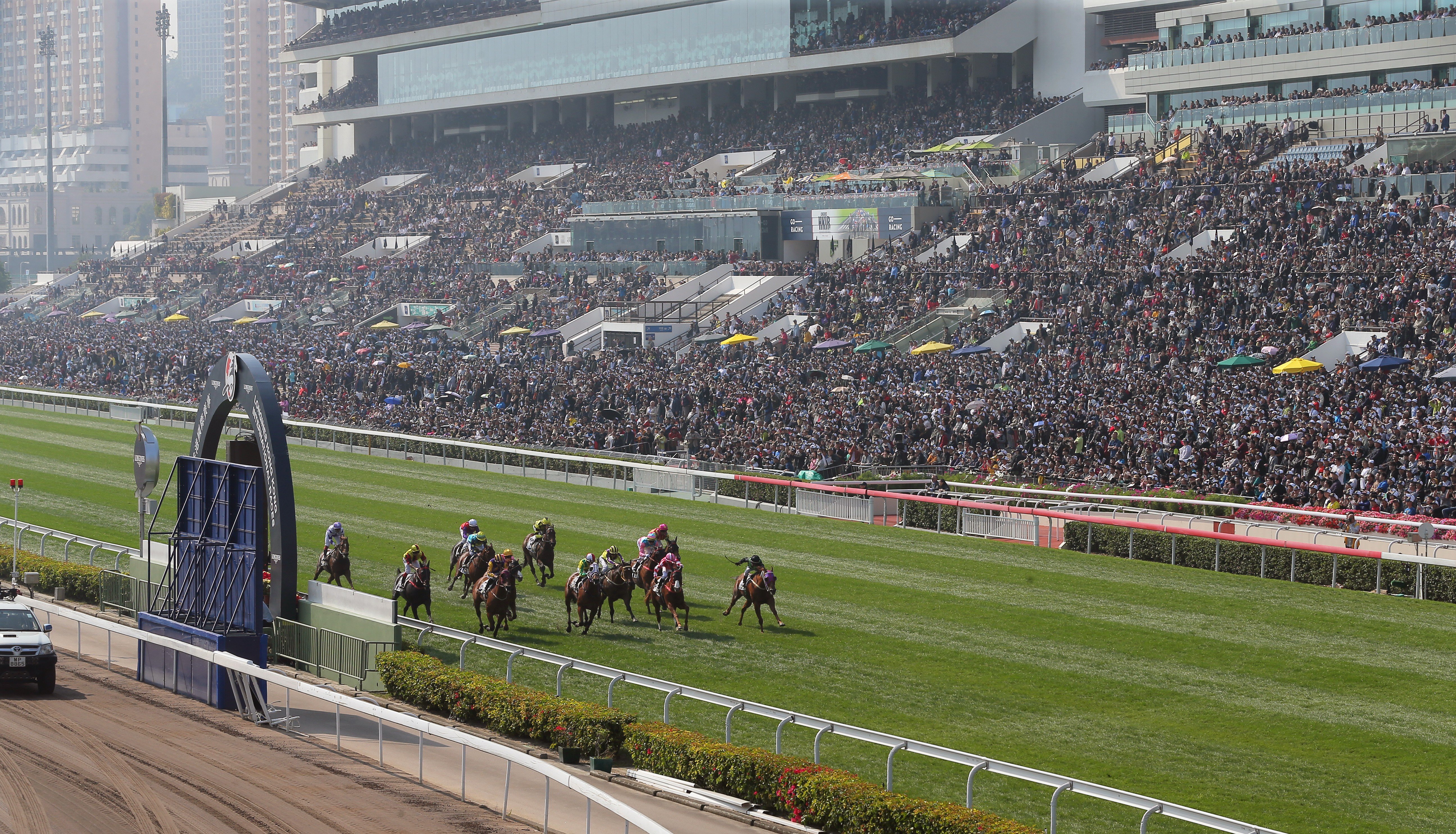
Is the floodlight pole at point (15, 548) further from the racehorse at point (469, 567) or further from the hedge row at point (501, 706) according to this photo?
the hedge row at point (501, 706)

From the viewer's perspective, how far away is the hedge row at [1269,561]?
21438 mm

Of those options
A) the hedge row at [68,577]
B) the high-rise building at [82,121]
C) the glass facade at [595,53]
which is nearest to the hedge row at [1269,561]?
the hedge row at [68,577]

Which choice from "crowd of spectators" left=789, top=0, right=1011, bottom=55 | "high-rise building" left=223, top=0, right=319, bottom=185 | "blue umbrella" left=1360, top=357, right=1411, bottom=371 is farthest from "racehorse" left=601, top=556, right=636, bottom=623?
"high-rise building" left=223, top=0, right=319, bottom=185

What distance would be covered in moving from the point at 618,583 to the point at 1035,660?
16.0ft

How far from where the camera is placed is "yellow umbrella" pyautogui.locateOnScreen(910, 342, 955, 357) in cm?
3719

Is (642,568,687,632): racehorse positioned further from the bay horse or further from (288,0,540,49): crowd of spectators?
(288,0,540,49): crowd of spectators

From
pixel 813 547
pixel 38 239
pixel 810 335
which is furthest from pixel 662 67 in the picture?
pixel 38 239

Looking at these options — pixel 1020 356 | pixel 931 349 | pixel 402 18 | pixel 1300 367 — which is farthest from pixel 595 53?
pixel 1300 367

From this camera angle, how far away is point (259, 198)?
85.6m

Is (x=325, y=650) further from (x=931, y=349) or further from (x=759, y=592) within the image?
(x=931, y=349)

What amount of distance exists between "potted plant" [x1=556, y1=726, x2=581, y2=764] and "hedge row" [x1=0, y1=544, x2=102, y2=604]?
9.43 metres

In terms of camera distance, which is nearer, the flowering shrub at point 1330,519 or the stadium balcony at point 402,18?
the flowering shrub at point 1330,519

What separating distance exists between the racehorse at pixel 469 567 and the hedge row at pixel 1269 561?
995 cm

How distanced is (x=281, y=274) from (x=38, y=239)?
115 m
